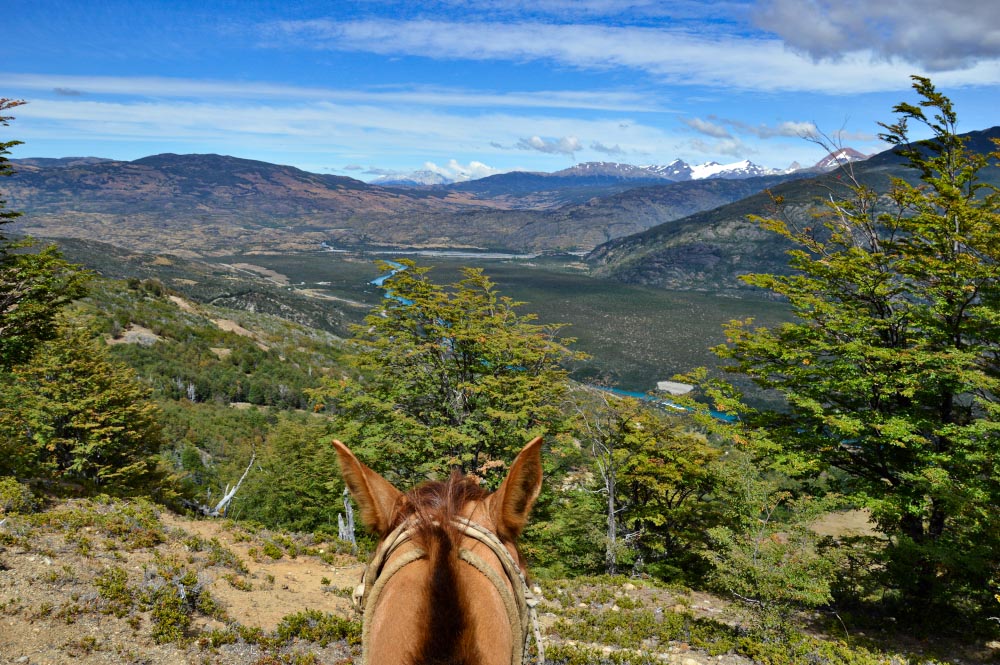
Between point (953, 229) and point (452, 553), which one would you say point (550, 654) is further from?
point (953, 229)

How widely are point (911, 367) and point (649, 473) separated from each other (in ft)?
A: 26.5

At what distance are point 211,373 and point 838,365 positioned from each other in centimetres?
6422

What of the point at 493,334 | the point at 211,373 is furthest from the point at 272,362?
the point at 493,334

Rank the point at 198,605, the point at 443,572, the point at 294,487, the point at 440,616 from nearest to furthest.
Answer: the point at 440,616 → the point at 443,572 → the point at 198,605 → the point at 294,487

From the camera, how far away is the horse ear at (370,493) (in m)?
1.77

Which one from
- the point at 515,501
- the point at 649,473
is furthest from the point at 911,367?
the point at 515,501

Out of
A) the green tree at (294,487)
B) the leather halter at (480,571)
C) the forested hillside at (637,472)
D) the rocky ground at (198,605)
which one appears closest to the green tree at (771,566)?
the forested hillside at (637,472)

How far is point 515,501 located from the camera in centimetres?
182

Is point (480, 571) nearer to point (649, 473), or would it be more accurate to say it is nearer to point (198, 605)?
point (198, 605)

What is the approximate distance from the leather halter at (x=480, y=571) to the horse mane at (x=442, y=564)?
49 millimetres

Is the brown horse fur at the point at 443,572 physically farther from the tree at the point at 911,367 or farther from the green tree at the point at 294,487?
the green tree at the point at 294,487

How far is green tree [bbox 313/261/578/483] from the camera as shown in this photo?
1358 cm

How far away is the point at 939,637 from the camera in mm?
9992

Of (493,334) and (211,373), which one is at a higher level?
(493,334)
